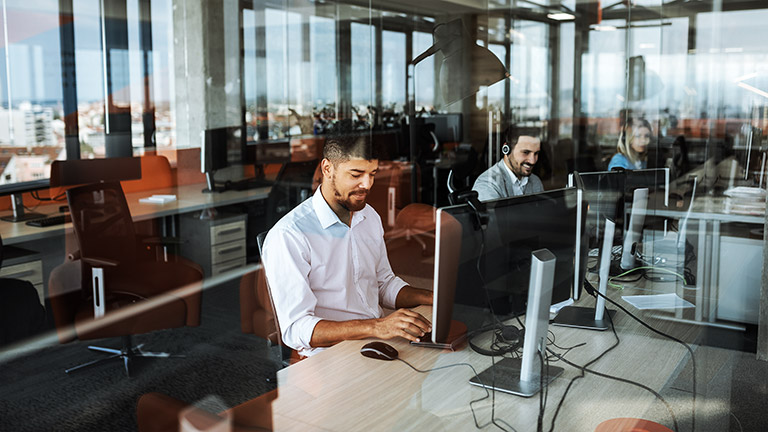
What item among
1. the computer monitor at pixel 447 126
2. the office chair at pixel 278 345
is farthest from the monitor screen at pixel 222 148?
the office chair at pixel 278 345

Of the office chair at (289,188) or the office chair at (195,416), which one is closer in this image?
the office chair at (195,416)

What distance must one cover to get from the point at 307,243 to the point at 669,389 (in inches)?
46.8

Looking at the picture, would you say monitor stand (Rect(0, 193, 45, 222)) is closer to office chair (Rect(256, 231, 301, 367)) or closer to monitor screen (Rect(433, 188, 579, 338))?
office chair (Rect(256, 231, 301, 367))

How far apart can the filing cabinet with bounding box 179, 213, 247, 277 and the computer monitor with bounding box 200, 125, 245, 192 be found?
38cm

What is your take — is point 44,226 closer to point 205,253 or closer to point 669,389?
point 205,253

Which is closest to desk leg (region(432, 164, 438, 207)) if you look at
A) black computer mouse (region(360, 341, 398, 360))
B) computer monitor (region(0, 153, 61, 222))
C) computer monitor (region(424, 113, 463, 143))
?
computer monitor (region(424, 113, 463, 143))

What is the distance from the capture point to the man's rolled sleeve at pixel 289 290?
2197mm

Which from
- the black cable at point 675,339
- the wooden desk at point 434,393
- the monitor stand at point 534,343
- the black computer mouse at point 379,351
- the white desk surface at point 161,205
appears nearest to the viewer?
the wooden desk at point 434,393

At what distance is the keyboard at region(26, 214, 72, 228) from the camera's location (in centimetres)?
385

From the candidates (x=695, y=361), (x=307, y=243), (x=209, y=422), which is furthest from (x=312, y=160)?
(x=209, y=422)

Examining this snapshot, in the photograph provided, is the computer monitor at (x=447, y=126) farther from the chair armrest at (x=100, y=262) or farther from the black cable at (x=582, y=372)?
the black cable at (x=582, y=372)

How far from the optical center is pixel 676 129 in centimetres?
578

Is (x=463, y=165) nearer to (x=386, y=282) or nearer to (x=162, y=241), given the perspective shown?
(x=162, y=241)

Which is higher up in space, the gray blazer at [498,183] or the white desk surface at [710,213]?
the gray blazer at [498,183]
